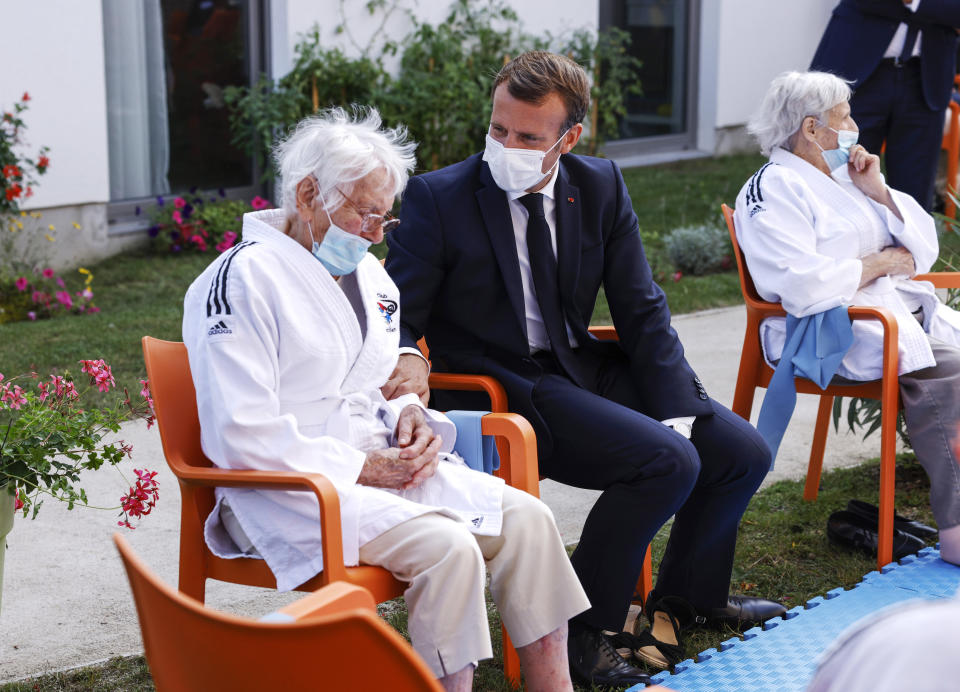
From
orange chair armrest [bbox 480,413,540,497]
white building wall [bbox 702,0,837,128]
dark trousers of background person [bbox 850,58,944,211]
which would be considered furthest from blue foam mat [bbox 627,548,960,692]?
white building wall [bbox 702,0,837,128]

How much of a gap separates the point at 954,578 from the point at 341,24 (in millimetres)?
6290

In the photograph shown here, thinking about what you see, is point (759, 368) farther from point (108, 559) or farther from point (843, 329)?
point (108, 559)

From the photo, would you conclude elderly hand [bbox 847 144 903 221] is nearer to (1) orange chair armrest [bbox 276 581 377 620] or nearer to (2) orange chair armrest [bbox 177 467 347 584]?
(2) orange chair armrest [bbox 177 467 347 584]

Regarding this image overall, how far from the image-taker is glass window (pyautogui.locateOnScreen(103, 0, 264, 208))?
7934 millimetres

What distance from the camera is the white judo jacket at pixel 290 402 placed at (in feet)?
Result: 7.84

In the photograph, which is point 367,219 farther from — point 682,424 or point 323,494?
point 682,424

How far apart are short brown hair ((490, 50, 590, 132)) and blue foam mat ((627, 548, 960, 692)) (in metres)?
1.45

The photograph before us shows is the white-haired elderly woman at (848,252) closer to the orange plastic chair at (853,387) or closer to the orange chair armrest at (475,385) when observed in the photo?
the orange plastic chair at (853,387)

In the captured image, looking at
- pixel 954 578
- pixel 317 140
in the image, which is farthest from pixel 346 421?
pixel 954 578

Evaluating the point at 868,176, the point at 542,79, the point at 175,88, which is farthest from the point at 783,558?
the point at 175,88

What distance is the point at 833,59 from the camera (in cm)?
602

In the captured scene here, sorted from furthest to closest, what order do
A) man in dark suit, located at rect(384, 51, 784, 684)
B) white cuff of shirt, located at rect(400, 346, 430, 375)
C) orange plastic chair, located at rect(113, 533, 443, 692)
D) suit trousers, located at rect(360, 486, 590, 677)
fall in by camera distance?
man in dark suit, located at rect(384, 51, 784, 684), white cuff of shirt, located at rect(400, 346, 430, 375), suit trousers, located at rect(360, 486, 590, 677), orange plastic chair, located at rect(113, 533, 443, 692)

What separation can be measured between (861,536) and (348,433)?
6.34ft

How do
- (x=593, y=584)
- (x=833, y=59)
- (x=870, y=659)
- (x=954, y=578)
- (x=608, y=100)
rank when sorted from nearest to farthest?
(x=870, y=659) → (x=593, y=584) → (x=954, y=578) → (x=833, y=59) → (x=608, y=100)
